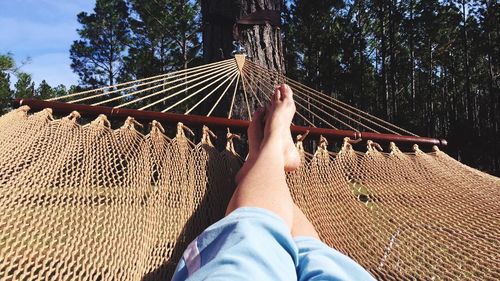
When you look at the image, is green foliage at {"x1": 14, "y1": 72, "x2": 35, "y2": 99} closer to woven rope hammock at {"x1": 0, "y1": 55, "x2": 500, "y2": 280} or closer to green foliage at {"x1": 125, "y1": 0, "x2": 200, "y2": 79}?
green foliage at {"x1": 125, "y1": 0, "x2": 200, "y2": 79}

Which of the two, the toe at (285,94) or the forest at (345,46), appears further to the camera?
the forest at (345,46)

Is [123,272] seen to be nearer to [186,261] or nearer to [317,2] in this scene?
[186,261]

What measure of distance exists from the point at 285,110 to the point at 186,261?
1.93 ft

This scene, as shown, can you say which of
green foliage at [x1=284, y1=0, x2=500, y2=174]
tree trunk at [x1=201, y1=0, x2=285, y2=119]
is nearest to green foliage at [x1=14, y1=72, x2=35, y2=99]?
green foliage at [x1=284, y1=0, x2=500, y2=174]

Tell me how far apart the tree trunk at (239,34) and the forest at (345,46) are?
389 inches

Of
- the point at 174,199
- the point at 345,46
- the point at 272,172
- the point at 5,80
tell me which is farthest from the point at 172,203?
the point at 5,80

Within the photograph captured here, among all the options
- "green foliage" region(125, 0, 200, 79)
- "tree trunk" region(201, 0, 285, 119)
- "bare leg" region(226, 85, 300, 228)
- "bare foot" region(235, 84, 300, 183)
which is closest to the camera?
"bare leg" region(226, 85, 300, 228)

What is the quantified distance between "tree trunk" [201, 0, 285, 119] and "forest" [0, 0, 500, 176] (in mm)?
9885

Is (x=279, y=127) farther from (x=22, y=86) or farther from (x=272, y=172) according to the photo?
(x=22, y=86)

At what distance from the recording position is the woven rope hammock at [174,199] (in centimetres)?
79

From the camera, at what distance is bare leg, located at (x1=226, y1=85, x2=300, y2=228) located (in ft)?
2.57

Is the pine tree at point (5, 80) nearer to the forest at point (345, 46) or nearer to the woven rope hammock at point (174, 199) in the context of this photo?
Result: the forest at point (345, 46)

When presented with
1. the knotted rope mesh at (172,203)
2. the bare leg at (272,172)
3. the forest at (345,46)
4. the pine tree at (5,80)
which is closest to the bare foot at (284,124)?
the bare leg at (272,172)

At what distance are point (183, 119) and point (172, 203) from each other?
0.29 metres
